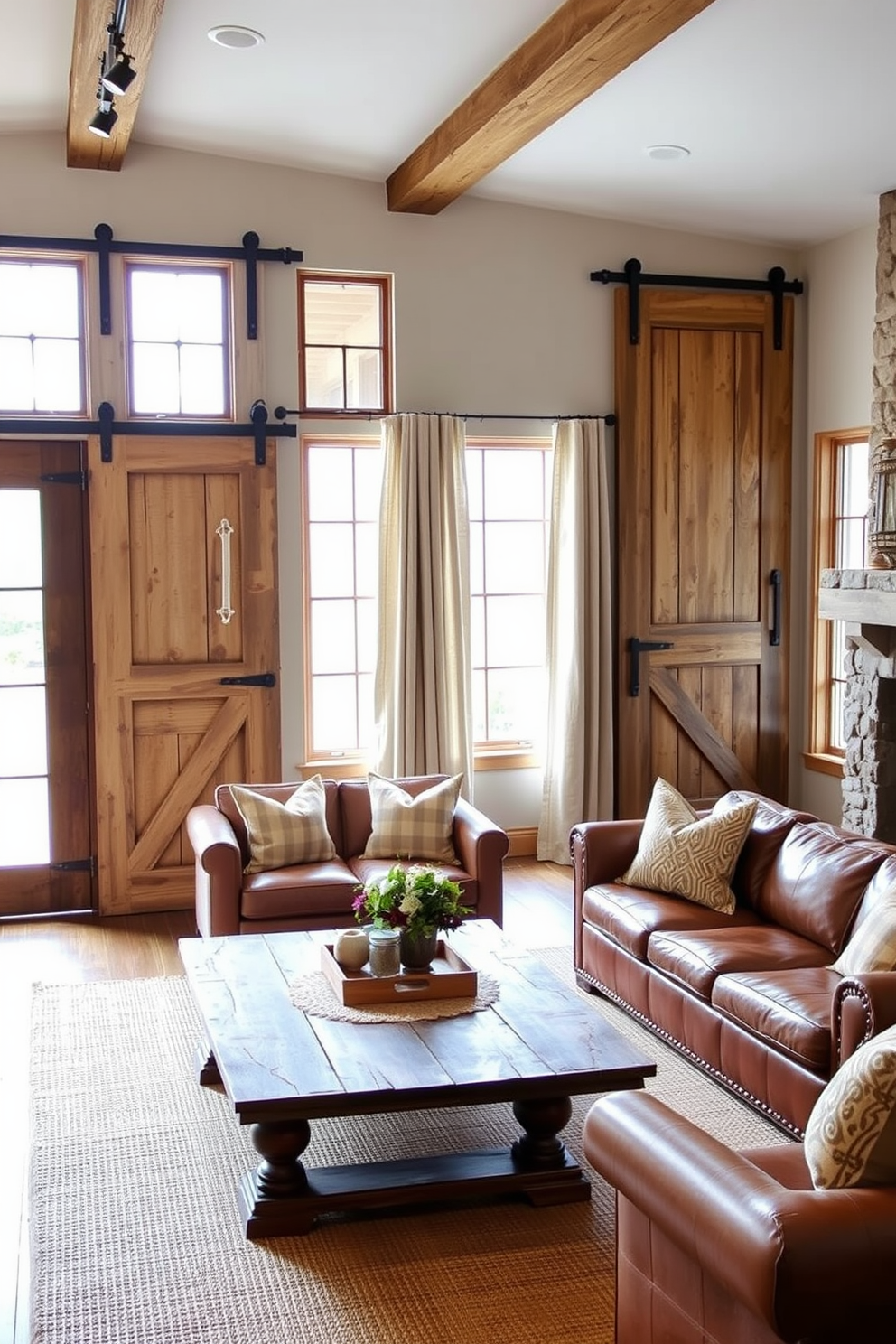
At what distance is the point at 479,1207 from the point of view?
12.3 ft

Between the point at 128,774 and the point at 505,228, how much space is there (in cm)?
337

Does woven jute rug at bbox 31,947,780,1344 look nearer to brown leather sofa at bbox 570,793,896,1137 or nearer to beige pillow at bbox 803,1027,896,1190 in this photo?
brown leather sofa at bbox 570,793,896,1137

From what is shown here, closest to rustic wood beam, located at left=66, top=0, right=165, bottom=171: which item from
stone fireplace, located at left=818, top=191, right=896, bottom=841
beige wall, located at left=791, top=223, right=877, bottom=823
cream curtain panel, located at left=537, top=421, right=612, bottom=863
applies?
cream curtain panel, located at left=537, top=421, right=612, bottom=863

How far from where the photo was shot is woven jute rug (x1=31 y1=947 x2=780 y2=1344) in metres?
3.19

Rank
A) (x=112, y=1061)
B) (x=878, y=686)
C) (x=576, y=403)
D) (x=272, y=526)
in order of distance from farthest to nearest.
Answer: (x=576, y=403) < (x=272, y=526) < (x=878, y=686) < (x=112, y=1061)

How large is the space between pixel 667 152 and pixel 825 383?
1.83 meters

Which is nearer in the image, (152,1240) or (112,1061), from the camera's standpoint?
(152,1240)

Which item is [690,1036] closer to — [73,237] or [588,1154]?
[588,1154]

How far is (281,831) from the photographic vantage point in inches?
223

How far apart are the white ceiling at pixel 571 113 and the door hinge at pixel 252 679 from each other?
2.49 m

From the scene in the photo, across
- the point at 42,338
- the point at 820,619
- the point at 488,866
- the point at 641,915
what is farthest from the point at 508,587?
the point at 641,915

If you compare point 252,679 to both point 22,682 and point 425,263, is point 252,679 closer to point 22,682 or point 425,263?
point 22,682

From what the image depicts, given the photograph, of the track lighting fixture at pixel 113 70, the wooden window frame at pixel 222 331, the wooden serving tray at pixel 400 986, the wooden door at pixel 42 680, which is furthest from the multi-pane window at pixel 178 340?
the wooden serving tray at pixel 400 986

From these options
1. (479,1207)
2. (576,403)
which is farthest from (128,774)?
(479,1207)
